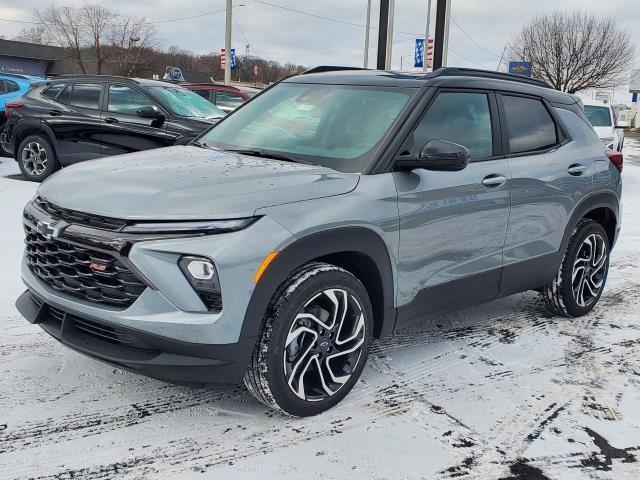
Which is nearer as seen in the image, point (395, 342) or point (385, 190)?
point (385, 190)

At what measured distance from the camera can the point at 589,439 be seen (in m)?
3.27

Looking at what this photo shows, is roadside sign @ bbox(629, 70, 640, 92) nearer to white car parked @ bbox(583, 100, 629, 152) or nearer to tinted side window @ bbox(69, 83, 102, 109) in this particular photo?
white car parked @ bbox(583, 100, 629, 152)

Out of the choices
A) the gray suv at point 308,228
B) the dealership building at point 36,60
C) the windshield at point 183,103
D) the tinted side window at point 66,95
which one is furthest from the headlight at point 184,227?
the dealership building at point 36,60

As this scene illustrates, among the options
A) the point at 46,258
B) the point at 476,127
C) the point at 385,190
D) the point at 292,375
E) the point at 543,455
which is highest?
the point at 476,127

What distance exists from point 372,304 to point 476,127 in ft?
4.53

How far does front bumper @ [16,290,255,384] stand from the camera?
114 inches

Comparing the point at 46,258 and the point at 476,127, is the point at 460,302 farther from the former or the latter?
the point at 46,258

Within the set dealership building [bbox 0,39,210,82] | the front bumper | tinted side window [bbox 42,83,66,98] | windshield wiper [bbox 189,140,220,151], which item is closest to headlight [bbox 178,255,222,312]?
the front bumper

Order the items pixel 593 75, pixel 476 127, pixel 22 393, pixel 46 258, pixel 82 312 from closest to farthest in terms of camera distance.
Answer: pixel 82 312, pixel 46 258, pixel 22 393, pixel 476 127, pixel 593 75

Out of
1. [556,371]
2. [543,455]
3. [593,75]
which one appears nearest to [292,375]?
[543,455]

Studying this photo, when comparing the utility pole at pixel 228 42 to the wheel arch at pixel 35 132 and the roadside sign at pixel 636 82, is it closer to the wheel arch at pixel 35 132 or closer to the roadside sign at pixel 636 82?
the wheel arch at pixel 35 132

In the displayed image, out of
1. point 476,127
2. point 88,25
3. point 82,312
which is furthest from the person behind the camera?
point 88,25

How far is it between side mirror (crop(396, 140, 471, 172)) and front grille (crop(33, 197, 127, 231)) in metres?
1.54

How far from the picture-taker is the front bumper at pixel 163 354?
290cm
